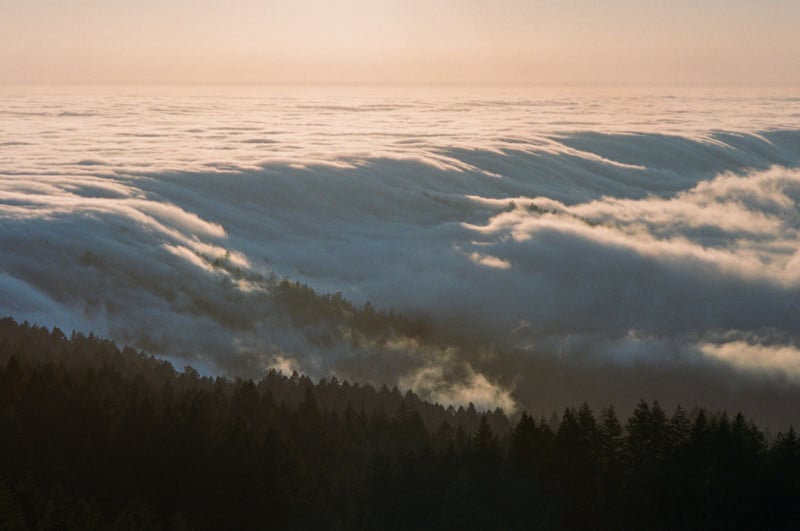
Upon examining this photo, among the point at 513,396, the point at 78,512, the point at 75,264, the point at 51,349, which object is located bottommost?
the point at 513,396

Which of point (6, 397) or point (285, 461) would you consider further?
point (6, 397)

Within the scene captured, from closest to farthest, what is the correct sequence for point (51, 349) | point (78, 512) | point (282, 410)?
point (78, 512) → point (282, 410) → point (51, 349)

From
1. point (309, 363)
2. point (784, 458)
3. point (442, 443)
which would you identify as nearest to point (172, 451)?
point (442, 443)

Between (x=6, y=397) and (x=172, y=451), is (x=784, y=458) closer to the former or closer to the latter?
(x=172, y=451)

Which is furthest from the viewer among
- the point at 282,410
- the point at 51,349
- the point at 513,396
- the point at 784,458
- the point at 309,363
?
the point at 513,396

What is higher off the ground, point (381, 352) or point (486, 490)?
point (486, 490)

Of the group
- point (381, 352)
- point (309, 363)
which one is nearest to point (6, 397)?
point (309, 363)
